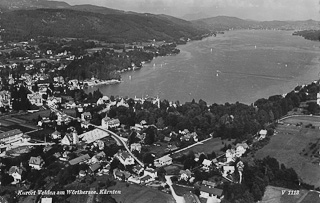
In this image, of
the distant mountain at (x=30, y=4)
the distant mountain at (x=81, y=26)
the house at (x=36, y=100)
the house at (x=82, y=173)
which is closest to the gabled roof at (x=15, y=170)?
the house at (x=82, y=173)

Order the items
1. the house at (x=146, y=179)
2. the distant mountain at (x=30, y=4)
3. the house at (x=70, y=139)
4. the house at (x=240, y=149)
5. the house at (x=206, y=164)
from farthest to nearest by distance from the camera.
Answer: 1. the distant mountain at (x=30, y=4)
2. the house at (x=70, y=139)
3. the house at (x=240, y=149)
4. the house at (x=206, y=164)
5. the house at (x=146, y=179)

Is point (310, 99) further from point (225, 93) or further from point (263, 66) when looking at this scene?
point (263, 66)

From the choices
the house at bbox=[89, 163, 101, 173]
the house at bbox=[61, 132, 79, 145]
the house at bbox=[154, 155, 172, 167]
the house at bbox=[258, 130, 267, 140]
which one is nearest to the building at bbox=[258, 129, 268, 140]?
the house at bbox=[258, 130, 267, 140]

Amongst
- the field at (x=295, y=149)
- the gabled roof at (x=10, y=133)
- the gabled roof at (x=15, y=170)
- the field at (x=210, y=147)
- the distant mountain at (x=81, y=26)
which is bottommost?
the field at (x=210, y=147)

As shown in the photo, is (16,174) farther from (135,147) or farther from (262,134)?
(262,134)

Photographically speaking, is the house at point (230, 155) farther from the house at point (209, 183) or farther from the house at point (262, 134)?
the house at point (262, 134)

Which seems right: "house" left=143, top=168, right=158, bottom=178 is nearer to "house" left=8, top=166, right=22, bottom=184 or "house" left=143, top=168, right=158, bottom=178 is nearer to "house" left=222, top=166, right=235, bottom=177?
"house" left=222, top=166, right=235, bottom=177

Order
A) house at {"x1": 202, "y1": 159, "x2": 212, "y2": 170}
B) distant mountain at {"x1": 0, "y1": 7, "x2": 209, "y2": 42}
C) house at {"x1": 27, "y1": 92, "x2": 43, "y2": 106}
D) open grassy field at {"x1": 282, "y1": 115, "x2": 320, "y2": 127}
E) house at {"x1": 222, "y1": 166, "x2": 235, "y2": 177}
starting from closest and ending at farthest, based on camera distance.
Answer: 1. house at {"x1": 222, "y1": 166, "x2": 235, "y2": 177}
2. house at {"x1": 202, "y1": 159, "x2": 212, "y2": 170}
3. open grassy field at {"x1": 282, "y1": 115, "x2": 320, "y2": 127}
4. house at {"x1": 27, "y1": 92, "x2": 43, "y2": 106}
5. distant mountain at {"x1": 0, "y1": 7, "x2": 209, "y2": 42}
